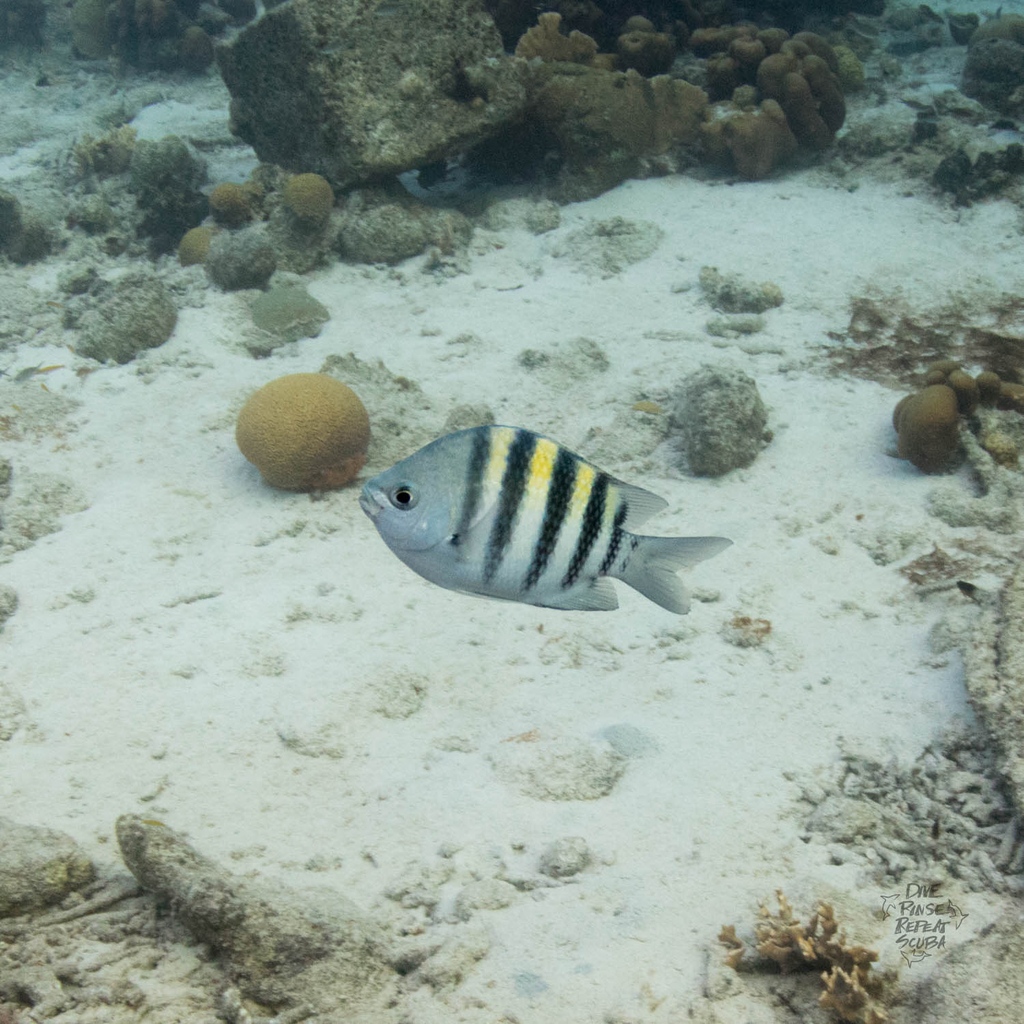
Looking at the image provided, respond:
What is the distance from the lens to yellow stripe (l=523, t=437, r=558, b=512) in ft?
6.75

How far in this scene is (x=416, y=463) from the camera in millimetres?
2037

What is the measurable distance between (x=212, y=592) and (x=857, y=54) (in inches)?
502

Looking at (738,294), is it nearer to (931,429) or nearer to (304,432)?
(931,429)

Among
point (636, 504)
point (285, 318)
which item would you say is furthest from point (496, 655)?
point (285, 318)

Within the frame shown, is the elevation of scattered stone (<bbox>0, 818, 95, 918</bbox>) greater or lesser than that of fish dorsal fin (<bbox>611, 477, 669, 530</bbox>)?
lesser

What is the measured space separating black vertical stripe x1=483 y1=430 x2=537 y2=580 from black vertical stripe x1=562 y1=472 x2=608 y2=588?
19cm

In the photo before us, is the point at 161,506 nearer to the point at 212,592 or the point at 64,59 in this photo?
the point at 212,592

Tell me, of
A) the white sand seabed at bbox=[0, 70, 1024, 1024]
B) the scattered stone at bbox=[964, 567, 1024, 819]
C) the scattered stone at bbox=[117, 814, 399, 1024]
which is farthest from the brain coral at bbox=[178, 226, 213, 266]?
the scattered stone at bbox=[964, 567, 1024, 819]

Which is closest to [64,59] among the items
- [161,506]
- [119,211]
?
[119,211]

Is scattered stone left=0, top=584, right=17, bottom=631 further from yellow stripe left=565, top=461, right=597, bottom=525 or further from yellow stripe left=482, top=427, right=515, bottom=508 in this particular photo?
yellow stripe left=565, top=461, right=597, bottom=525

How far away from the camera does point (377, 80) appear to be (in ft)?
27.9

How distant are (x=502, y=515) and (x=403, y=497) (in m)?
0.26

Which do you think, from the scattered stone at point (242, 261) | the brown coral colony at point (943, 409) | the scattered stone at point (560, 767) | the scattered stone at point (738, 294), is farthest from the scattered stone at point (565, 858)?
the scattered stone at point (242, 261)

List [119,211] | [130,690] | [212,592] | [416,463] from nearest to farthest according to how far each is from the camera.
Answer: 1. [416,463]
2. [130,690]
3. [212,592]
4. [119,211]
